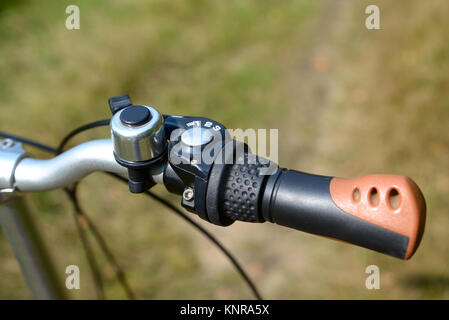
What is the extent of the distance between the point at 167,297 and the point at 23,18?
115 inches

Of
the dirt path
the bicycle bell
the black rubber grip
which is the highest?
the bicycle bell

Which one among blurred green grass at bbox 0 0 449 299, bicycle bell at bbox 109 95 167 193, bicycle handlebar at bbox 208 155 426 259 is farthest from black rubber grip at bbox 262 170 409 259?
blurred green grass at bbox 0 0 449 299

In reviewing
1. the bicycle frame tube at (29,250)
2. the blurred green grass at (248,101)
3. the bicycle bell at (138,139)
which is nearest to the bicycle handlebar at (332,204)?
the bicycle bell at (138,139)

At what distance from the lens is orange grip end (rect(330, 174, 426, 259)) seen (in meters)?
0.78

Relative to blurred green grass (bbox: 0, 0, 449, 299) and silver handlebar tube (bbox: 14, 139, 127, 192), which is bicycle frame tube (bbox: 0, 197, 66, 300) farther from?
blurred green grass (bbox: 0, 0, 449, 299)

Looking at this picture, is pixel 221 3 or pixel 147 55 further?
pixel 221 3

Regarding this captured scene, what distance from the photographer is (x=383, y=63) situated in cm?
375

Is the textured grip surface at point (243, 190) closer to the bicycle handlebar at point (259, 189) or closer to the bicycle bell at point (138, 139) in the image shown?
the bicycle handlebar at point (259, 189)

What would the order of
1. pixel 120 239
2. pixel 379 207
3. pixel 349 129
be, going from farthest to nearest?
pixel 349 129 → pixel 120 239 → pixel 379 207

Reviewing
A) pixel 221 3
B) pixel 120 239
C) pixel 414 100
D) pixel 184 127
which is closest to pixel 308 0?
pixel 221 3

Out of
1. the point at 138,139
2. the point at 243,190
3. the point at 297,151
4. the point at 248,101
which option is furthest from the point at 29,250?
the point at 248,101

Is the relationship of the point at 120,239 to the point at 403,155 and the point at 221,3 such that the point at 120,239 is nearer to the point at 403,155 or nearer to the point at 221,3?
the point at 403,155

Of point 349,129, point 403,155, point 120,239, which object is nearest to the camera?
point 120,239

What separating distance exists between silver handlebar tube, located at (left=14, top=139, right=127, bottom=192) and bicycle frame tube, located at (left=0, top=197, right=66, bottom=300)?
10cm
